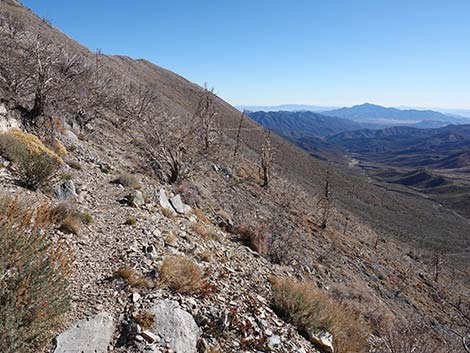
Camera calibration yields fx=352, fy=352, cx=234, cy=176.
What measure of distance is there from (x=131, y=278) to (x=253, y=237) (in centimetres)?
665

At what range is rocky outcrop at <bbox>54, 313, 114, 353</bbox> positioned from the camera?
13.2 ft

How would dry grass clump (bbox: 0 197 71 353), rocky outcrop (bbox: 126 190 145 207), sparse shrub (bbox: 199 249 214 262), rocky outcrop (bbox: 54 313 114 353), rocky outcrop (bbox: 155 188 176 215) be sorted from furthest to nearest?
rocky outcrop (bbox: 155 188 176 215), rocky outcrop (bbox: 126 190 145 207), sparse shrub (bbox: 199 249 214 262), rocky outcrop (bbox: 54 313 114 353), dry grass clump (bbox: 0 197 71 353)

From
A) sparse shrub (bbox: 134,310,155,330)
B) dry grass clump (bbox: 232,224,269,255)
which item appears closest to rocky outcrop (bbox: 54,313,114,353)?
sparse shrub (bbox: 134,310,155,330)

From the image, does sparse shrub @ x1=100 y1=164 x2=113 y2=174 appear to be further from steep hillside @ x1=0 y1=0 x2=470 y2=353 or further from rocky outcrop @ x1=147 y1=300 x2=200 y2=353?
rocky outcrop @ x1=147 y1=300 x2=200 y2=353

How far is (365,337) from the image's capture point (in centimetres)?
800

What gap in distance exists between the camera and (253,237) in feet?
38.9

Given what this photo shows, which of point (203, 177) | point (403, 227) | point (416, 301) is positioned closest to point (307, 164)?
point (403, 227)

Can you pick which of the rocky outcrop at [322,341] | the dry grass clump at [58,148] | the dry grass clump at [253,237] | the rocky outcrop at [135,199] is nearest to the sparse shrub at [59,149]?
the dry grass clump at [58,148]

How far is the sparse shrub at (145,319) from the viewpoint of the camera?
15.5 feet

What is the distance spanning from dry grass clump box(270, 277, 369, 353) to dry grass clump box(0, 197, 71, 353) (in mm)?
4063

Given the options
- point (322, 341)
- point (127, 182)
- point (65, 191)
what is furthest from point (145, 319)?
point (127, 182)

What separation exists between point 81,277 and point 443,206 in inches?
4591

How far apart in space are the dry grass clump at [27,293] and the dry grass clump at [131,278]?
130 cm

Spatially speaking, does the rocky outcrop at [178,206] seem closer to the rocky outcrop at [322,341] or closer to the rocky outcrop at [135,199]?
the rocky outcrop at [135,199]
